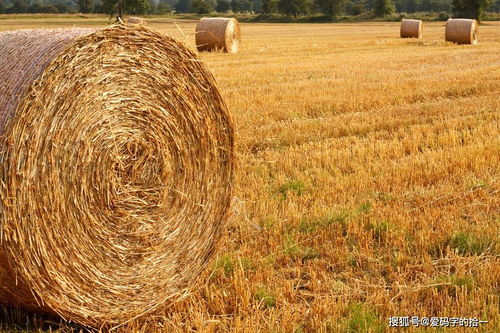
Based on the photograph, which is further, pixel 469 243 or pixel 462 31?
pixel 462 31

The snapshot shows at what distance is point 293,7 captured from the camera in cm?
7394

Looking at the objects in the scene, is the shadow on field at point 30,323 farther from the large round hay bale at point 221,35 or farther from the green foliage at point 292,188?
the large round hay bale at point 221,35

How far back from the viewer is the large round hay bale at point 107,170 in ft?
12.1

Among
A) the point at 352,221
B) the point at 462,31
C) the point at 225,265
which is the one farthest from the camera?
the point at 462,31

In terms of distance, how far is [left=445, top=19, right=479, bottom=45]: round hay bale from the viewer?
27.2 metres

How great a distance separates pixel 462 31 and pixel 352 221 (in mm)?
23629

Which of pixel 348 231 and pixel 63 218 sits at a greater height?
pixel 63 218

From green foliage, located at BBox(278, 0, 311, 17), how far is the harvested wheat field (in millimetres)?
63438

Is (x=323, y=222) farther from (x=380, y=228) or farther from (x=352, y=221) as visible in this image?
(x=380, y=228)

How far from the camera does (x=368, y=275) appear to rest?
4.78 meters

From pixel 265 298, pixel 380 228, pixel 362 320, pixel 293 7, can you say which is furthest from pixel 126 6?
pixel 362 320

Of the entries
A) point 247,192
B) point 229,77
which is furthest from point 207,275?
point 229,77

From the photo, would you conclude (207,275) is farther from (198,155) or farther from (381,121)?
(381,121)

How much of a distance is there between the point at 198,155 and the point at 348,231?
1.49 metres
